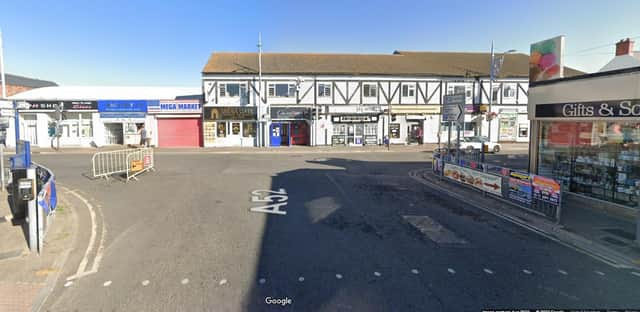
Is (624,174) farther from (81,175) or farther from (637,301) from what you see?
(81,175)

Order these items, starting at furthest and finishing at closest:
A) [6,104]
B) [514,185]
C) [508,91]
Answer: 1. [508,91]
2. [514,185]
3. [6,104]

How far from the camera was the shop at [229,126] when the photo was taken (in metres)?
27.0

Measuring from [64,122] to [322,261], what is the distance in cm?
3174

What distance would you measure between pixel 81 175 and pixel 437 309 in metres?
14.6

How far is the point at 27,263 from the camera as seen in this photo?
4.69 meters

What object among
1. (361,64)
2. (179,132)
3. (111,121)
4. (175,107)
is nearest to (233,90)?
(175,107)

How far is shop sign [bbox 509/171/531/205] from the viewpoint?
7.70 m

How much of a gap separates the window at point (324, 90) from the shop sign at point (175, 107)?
429 inches

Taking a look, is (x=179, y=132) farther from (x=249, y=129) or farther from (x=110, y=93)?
(x=110, y=93)

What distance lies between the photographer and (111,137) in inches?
1094

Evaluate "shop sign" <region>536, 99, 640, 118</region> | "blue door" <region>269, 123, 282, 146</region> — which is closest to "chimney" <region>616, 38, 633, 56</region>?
"shop sign" <region>536, 99, 640, 118</region>

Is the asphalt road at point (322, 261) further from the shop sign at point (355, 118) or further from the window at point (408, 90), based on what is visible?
the window at point (408, 90)

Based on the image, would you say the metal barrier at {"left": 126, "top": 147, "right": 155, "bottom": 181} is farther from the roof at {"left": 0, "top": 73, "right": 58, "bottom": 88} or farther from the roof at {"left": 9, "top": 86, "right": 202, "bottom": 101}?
the roof at {"left": 0, "top": 73, "right": 58, "bottom": 88}

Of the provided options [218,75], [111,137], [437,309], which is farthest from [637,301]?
[111,137]
